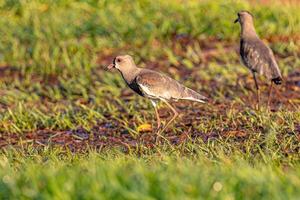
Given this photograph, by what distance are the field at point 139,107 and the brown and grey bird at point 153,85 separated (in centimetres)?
29

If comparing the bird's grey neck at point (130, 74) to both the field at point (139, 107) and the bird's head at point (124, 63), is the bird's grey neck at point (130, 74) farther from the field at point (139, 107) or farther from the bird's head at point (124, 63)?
the field at point (139, 107)

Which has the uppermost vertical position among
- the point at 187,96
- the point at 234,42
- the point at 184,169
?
the point at 184,169

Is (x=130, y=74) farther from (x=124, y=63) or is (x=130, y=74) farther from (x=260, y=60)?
(x=260, y=60)

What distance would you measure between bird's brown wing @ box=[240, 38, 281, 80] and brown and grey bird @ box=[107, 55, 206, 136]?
78 cm

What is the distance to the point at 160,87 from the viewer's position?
29.1 ft

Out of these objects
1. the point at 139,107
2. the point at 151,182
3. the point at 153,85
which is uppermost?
the point at 151,182

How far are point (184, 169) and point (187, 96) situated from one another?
3.30 metres

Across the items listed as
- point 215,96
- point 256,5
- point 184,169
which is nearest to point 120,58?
point 215,96

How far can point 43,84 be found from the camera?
456 inches

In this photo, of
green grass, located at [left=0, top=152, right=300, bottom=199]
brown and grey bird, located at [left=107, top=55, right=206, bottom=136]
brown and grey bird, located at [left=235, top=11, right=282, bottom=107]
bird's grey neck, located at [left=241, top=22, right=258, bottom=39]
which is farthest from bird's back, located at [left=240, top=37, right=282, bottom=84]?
green grass, located at [left=0, top=152, right=300, bottom=199]

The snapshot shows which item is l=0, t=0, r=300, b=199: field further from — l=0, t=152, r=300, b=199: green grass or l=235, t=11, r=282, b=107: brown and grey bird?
l=235, t=11, r=282, b=107: brown and grey bird

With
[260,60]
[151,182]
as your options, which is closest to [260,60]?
[260,60]

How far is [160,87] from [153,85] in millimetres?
92

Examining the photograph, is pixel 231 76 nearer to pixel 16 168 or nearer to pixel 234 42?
pixel 234 42
